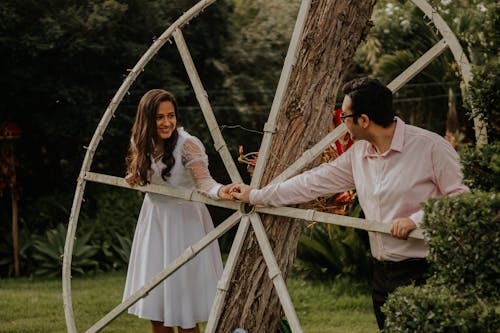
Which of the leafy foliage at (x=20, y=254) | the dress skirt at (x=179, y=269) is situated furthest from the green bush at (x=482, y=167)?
the leafy foliage at (x=20, y=254)

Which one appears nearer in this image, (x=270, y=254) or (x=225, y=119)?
(x=270, y=254)

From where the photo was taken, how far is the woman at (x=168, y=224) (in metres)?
4.50

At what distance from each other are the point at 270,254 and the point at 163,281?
75 centimetres

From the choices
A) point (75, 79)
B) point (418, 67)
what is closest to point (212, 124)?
point (418, 67)

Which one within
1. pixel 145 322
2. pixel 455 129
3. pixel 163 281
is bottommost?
pixel 145 322

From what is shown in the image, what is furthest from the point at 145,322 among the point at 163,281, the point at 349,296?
the point at 163,281

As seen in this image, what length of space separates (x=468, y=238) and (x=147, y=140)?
1.99m

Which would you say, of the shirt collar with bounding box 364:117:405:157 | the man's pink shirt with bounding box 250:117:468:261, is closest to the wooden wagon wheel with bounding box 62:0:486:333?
the man's pink shirt with bounding box 250:117:468:261

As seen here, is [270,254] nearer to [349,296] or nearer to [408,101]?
[349,296]

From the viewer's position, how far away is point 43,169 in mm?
10531

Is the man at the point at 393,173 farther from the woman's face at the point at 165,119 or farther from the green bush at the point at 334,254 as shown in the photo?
the green bush at the point at 334,254

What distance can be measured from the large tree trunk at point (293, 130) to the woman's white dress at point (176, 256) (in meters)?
0.34

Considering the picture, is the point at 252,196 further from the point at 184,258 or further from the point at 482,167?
the point at 482,167

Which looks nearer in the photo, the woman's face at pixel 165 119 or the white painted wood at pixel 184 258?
the white painted wood at pixel 184 258
